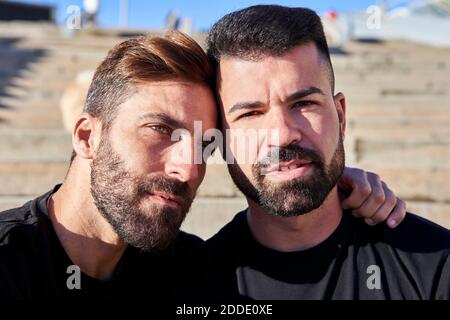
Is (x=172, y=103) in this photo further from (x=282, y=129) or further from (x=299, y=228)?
(x=299, y=228)

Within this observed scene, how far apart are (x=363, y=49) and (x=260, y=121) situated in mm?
11532

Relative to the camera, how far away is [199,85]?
85.1 inches

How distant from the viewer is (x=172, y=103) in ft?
6.83

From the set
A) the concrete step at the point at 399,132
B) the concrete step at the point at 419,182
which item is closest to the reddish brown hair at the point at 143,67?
the concrete step at the point at 419,182

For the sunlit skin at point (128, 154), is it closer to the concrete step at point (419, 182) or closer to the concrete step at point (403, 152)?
the concrete step at point (419, 182)

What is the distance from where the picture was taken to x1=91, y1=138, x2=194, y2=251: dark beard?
203cm

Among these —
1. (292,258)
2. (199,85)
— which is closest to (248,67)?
(199,85)

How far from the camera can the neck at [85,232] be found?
2.13 metres

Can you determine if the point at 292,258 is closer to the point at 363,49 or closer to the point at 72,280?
the point at 72,280

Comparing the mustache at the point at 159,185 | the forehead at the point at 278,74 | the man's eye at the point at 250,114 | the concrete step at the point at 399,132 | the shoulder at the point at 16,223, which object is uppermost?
the forehead at the point at 278,74

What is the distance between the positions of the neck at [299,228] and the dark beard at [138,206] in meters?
0.32

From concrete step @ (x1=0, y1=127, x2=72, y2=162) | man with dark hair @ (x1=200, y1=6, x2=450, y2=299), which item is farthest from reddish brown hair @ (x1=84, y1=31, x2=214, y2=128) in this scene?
concrete step @ (x1=0, y1=127, x2=72, y2=162)

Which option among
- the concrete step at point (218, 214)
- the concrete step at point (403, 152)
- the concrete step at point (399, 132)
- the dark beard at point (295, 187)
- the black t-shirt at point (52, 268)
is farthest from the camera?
the concrete step at point (399, 132)

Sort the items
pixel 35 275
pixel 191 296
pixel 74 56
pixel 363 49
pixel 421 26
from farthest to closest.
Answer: pixel 421 26
pixel 363 49
pixel 74 56
pixel 191 296
pixel 35 275
